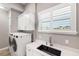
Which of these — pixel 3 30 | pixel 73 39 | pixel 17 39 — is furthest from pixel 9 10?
pixel 73 39

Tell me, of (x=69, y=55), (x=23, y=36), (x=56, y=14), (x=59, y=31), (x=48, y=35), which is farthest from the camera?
(x=23, y=36)

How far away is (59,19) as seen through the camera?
166cm

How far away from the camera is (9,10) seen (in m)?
1.47

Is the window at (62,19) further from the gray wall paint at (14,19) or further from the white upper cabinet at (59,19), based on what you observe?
the gray wall paint at (14,19)

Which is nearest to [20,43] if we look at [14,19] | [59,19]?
[14,19]

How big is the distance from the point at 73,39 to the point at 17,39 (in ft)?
4.74

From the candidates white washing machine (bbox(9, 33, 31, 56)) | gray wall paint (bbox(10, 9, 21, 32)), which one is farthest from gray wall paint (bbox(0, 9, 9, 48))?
white washing machine (bbox(9, 33, 31, 56))

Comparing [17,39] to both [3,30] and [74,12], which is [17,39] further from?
[74,12]

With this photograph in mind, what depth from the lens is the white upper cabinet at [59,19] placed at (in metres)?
1.39

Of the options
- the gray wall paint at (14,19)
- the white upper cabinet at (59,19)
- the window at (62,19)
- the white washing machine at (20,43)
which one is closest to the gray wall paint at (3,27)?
the gray wall paint at (14,19)

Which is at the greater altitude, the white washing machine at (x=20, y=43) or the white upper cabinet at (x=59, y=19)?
the white upper cabinet at (x=59, y=19)

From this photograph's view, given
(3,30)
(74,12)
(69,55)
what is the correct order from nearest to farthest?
(69,55) → (74,12) → (3,30)

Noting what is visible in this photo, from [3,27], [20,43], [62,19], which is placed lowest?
[20,43]

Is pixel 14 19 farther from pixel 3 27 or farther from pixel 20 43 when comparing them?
pixel 20 43
